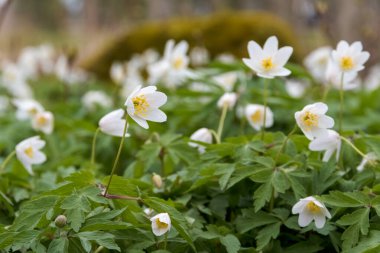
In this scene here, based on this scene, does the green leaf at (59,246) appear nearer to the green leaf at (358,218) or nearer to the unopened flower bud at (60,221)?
the unopened flower bud at (60,221)

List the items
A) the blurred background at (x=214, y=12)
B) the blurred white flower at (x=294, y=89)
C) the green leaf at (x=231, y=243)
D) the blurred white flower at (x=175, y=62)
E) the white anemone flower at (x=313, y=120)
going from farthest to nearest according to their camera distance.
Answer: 1. the blurred background at (x=214, y=12)
2. the blurred white flower at (x=294, y=89)
3. the blurred white flower at (x=175, y=62)
4. the white anemone flower at (x=313, y=120)
5. the green leaf at (x=231, y=243)

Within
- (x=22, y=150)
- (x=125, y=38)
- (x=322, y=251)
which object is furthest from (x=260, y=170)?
(x=125, y=38)

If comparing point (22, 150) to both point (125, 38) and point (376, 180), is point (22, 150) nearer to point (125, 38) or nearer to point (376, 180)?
point (376, 180)

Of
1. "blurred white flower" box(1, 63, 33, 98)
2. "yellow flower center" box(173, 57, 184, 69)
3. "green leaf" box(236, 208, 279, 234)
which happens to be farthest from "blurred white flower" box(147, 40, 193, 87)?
"blurred white flower" box(1, 63, 33, 98)

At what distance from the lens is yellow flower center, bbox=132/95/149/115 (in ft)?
6.09

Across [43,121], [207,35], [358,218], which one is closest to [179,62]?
[43,121]

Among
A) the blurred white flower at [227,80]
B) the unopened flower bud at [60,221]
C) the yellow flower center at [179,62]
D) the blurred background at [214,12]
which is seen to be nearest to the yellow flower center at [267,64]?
the unopened flower bud at [60,221]

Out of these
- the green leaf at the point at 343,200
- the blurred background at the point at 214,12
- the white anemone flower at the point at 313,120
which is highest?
the white anemone flower at the point at 313,120

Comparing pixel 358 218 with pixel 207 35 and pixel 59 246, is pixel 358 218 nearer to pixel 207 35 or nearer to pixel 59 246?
pixel 59 246

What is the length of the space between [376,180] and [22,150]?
140cm

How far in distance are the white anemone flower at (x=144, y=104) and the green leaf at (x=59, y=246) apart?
0.43 meters

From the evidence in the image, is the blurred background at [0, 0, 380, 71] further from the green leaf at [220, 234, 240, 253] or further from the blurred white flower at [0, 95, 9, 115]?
the green leaf at [220, 234, 240, 253]

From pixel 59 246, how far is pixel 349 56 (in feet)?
4.27

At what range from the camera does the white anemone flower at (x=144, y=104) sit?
183 centimetres
